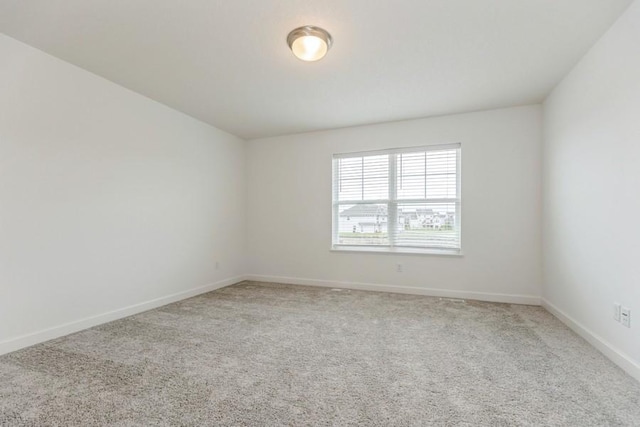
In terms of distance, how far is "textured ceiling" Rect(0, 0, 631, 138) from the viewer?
2.07 metres

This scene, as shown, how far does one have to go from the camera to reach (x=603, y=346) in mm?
2344

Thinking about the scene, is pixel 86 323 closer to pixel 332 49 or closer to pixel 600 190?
pixel 332 49

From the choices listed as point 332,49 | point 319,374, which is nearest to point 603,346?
point 319,374

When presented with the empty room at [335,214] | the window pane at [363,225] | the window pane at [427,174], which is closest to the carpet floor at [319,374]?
the empty room at [335,214]

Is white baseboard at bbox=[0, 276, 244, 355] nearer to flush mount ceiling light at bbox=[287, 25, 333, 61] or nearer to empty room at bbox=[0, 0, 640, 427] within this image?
empty room at bbox=[0, 0, 640, 427]

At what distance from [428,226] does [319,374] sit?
9.50 ft

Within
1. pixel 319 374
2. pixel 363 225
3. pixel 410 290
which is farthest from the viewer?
pixel 363 225

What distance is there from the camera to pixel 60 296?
107 inches

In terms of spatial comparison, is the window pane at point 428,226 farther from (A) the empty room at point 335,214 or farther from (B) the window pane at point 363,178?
(B) the window pane at point 363,178

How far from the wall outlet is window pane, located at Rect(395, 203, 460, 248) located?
2019 mm

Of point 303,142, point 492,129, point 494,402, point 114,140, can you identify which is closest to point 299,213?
point 303,142

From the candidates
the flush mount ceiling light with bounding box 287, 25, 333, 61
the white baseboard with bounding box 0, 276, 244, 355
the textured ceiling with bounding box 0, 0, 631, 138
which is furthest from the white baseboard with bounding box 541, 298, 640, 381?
the white baseboard with bounding box 0, 276, 244, 355

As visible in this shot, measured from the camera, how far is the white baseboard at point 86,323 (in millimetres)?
2414

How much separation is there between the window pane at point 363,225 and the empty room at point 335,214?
0.03m
